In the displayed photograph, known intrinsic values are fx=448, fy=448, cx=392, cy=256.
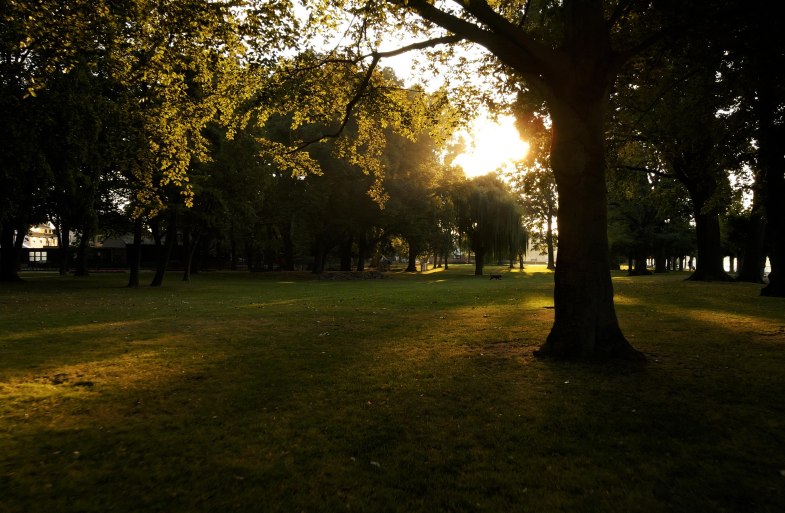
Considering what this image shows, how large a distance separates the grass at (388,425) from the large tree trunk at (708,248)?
20546 millimetres

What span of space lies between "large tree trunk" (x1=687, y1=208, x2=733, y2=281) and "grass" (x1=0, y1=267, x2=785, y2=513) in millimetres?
20546

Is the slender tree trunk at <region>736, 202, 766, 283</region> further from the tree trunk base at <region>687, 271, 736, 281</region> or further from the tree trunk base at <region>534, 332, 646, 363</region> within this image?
the tree trunk base at <region>534, 332, 646, 363</region>

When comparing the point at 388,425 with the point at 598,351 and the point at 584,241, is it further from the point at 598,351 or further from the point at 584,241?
the point at 584,241

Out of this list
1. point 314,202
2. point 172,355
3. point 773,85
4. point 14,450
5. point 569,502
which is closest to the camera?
point 569,502

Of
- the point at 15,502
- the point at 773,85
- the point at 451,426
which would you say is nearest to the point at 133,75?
the point at 15,502

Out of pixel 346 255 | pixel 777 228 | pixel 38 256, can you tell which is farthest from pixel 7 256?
pixel 38 256

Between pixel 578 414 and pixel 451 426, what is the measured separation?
63.2 inches

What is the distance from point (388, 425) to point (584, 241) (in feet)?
16.4

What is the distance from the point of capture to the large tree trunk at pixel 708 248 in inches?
1076

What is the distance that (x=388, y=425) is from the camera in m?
5.11

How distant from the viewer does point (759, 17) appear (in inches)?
323

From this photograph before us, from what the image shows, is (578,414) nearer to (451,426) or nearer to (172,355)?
(451,426)

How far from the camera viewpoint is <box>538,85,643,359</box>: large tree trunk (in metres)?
7.95

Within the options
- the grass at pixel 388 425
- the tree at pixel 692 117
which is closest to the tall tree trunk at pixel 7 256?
the grass at pixel 388 425
